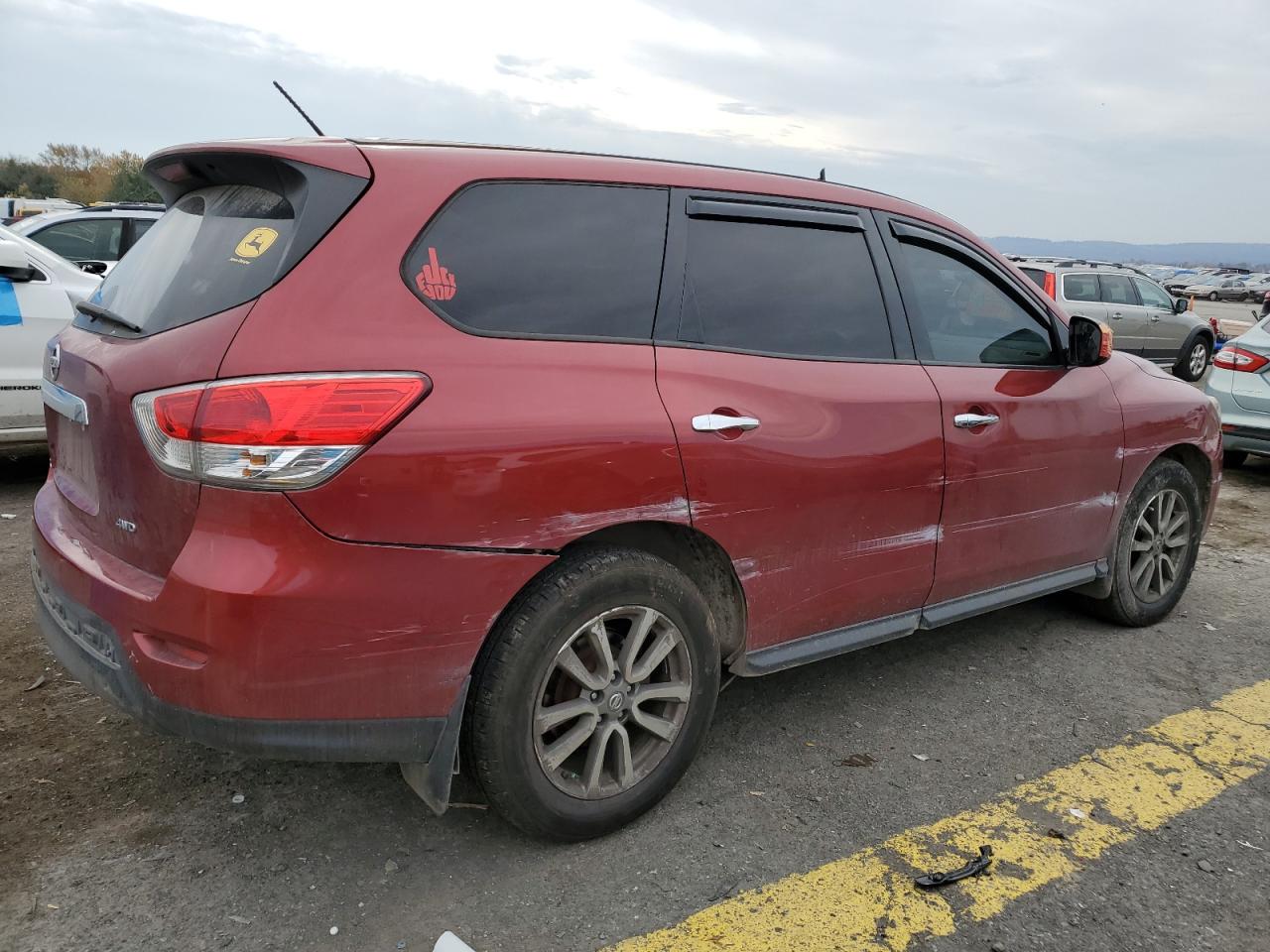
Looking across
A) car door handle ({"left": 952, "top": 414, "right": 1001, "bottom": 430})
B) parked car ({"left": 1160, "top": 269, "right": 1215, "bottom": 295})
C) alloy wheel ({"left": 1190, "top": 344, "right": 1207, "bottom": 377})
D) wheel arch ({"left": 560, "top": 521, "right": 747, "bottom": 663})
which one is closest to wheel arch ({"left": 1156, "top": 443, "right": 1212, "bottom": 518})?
car door handle ({"left": 952, "top": 414, "right": 1001, "bottom": 430})

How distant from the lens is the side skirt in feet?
9.89

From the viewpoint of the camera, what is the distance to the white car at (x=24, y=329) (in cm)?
564

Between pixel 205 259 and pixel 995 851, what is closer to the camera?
pixel 205 259

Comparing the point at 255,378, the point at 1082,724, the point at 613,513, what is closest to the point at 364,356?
the point at 255,378

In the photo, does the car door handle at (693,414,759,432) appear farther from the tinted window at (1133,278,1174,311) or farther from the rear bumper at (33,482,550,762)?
the tinted window at (1133,278,1174,311)

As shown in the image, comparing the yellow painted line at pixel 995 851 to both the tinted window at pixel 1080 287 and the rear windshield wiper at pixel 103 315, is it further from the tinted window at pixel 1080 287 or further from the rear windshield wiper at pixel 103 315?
the tinted window at pixel 1080 287

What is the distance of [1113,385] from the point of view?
159 inches

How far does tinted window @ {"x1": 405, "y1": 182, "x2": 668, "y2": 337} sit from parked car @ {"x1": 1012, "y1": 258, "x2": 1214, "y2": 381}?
41.1ft

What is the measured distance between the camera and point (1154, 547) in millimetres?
4391

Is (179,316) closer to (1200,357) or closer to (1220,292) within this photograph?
(1200,357)

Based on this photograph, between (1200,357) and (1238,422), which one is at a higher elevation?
(1238,422)

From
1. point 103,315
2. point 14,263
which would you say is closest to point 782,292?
point 103,315

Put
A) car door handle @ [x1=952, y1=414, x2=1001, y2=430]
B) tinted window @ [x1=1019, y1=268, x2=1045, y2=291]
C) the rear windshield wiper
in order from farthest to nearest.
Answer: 1. tinted window @ [x1=1019, y1=268, x2=1045, y2=291]
2. car door handle @ [x1=952, y1=414, x2=1001, y2=430]
3. the rear windshield wiper

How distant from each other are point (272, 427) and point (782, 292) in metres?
1.62
